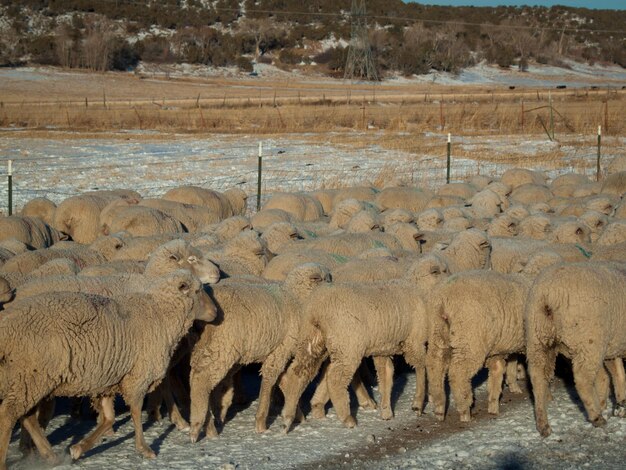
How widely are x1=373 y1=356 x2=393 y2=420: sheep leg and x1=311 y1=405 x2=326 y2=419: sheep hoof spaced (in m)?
0.55

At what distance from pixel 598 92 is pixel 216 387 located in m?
50.1

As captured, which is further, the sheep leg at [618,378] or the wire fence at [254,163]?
the wire fence at [254,163]

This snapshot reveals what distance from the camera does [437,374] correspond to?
8.47 metres

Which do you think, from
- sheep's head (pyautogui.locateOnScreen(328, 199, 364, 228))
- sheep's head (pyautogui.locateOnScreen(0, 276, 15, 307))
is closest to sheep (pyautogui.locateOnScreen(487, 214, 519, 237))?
sheep's head (pyautogui.locateOnScreen(328, 199, 364, 228))

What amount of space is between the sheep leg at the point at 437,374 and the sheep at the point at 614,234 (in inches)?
156

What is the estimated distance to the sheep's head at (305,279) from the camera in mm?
8406

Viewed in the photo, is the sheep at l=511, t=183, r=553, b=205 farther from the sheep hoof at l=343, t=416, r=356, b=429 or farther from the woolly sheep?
the sheep hoof at l=343, t=416, r=356, b=429

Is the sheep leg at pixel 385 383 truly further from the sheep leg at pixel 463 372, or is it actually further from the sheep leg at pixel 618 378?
the sheep leg at pixel 618 378

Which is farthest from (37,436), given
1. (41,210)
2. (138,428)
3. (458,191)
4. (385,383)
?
(458,191)

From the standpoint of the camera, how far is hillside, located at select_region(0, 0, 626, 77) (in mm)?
76438

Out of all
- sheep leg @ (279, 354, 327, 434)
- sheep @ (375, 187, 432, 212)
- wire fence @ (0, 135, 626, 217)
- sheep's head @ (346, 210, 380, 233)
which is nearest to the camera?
sheep leg @ (279, 354, 327, 434)

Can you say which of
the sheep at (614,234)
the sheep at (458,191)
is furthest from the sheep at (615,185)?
the sheep at (614,234)

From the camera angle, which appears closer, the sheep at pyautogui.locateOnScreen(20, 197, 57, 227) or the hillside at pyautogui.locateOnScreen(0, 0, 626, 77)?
the sheep at pyautogui.locateOnScreen(20, 197, 57, 227)

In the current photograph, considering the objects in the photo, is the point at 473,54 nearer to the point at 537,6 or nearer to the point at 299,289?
the point at 537,6
